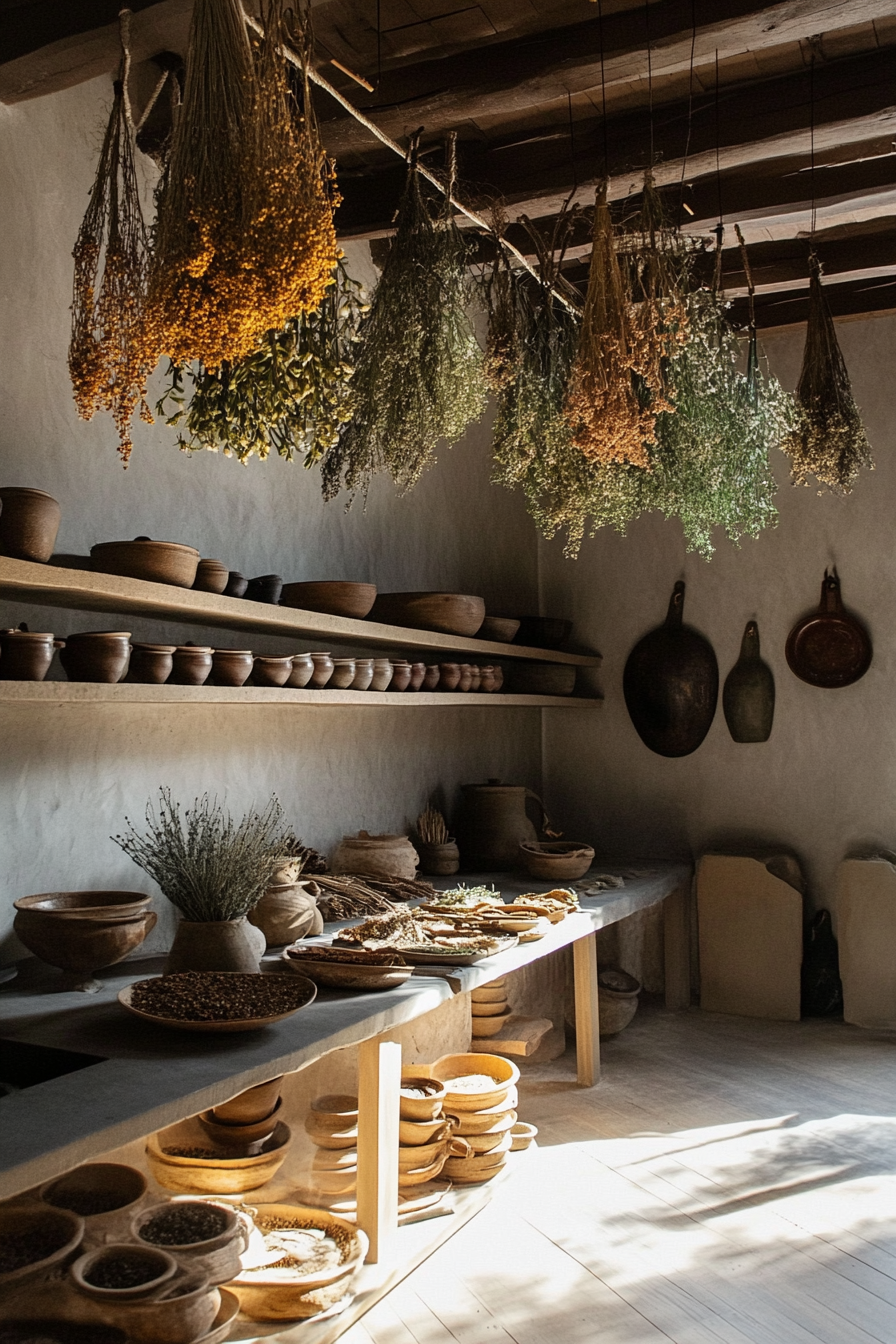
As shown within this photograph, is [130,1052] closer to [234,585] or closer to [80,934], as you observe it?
[80,934]

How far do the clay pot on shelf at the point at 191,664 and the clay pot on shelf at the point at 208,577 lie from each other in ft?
0.59

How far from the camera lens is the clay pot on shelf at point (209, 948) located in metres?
2.66

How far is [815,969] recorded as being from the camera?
202 inches

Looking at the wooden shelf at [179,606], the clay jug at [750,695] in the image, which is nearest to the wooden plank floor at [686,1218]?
the clay jug at [750,695]

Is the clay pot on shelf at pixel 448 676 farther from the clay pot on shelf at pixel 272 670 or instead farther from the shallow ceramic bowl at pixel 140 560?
the shallow ceramic bowl at pixel 140 560

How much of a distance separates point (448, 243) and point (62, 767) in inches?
70.4

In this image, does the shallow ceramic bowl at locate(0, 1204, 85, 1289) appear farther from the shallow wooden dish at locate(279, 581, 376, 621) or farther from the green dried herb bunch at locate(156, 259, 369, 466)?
the shallow wooden dish at locate(279, 581, 376, 621)

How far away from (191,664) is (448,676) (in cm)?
155

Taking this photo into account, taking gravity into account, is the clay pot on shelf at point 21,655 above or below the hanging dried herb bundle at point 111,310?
below

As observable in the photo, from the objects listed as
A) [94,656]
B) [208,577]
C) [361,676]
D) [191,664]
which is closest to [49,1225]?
[94,656]

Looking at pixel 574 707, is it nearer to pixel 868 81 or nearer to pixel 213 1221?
pixel 868 81

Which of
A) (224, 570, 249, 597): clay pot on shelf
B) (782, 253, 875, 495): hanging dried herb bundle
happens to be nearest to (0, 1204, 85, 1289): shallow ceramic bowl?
(224, 570, 249, 597): clay pot on shelf

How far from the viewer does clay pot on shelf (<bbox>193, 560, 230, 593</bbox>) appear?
10.0 feet

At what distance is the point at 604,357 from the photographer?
2.45 m
